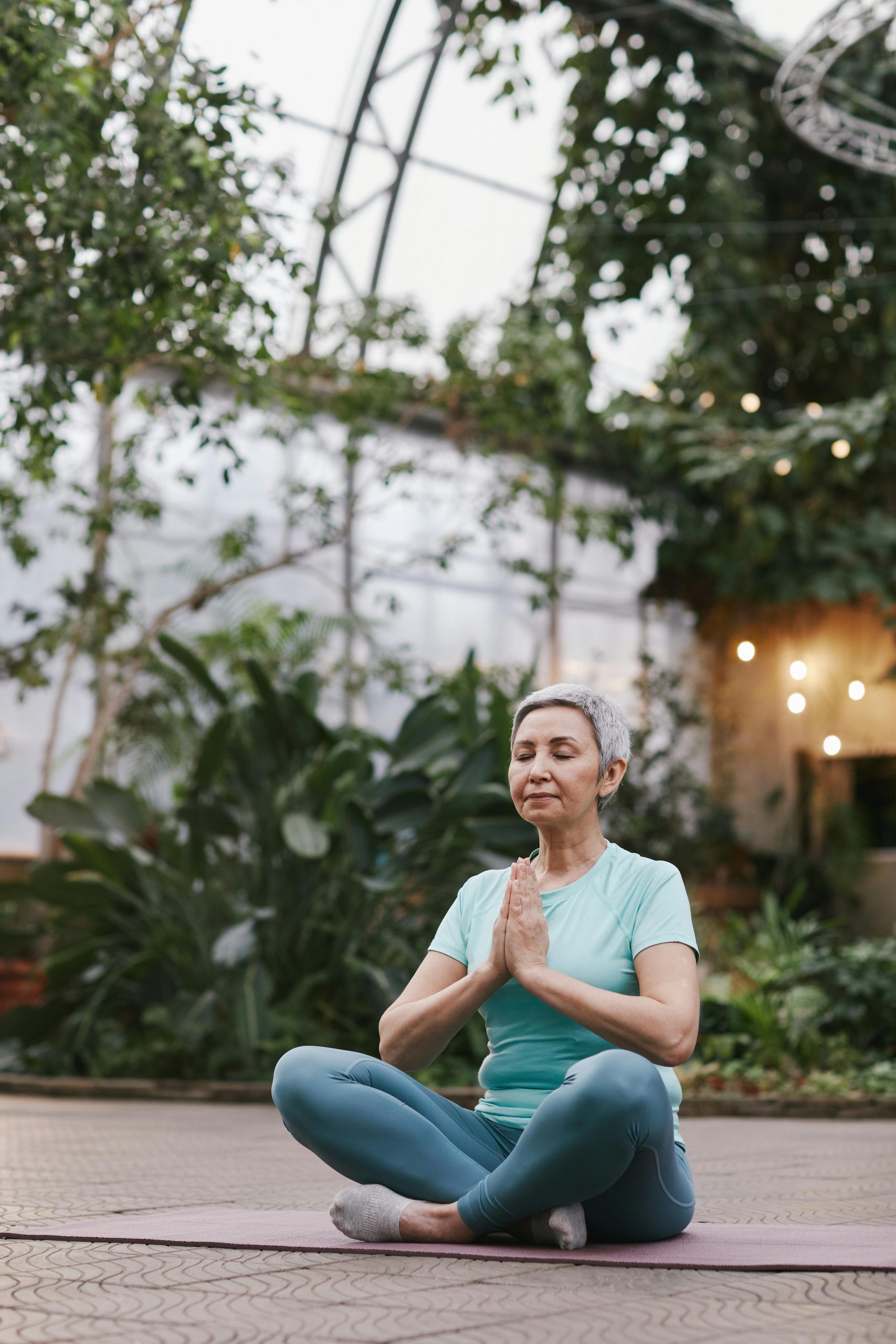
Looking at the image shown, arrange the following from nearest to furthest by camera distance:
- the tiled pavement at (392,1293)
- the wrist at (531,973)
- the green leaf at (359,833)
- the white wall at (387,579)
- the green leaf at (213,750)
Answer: the tiled pavement at (392,1293) < the wrist at (531,973) < the green leaf at (359,833) < the green leaf at (213,750) < the white wall at (387,579)

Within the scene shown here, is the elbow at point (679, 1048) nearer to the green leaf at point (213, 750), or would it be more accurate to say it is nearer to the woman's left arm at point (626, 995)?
the woman's left arm at point (626, 995)

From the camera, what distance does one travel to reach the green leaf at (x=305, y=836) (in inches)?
258

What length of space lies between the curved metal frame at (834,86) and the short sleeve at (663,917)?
671 cm

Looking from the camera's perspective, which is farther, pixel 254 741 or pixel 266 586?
pixel 266 586

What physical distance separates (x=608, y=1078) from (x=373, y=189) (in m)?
10.7

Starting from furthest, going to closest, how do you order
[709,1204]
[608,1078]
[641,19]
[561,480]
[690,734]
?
[690,734]
[641,19]
[561,480]
[709,1204]
[608,1078]

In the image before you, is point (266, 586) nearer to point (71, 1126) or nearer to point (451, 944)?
point (71, 1126)

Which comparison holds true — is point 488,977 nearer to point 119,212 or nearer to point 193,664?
point 119,212

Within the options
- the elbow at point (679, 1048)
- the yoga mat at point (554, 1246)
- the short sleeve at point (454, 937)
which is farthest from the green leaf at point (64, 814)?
the elbow at point (679, 1048)

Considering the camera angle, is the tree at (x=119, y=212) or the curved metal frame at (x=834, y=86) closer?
the tree at (x=119, y=212)

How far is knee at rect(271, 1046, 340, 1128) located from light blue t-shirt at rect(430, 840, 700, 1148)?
0.27 metres

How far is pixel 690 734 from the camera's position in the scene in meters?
14.0

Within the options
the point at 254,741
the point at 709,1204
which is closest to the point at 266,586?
the point at 254,741

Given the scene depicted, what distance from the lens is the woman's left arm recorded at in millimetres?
2090
